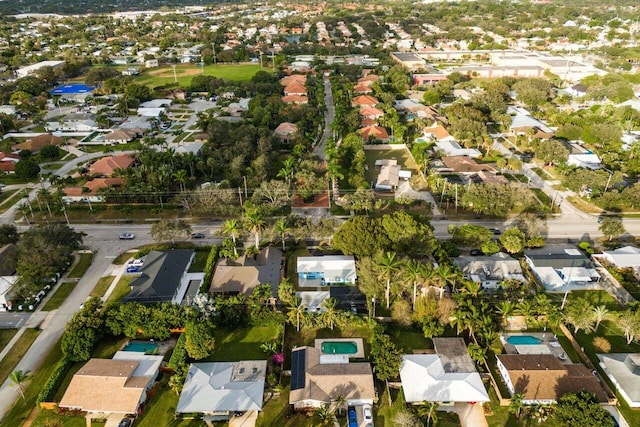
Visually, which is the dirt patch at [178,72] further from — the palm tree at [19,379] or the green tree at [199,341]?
the green tree at [199,341]

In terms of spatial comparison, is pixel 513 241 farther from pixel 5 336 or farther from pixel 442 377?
pixel 5 336

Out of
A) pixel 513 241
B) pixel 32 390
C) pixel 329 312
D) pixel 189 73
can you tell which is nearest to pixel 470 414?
pixel 329 312

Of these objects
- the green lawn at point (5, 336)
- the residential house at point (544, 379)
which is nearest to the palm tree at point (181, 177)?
the green lawn at point (5, 336)

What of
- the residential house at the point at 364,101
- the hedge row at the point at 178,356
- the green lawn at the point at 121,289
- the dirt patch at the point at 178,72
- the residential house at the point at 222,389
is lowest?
the green lawn at the point at 121,289

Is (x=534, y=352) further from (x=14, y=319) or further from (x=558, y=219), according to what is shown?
(x=14, y=319)

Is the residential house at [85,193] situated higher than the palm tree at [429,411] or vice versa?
the residential house at [85,193]

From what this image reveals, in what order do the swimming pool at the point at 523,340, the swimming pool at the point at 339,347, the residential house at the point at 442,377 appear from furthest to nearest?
the swimming pool at the point at 523,340 → the swimming pool at the point at 339,347 → the residential house at the point at 442,377

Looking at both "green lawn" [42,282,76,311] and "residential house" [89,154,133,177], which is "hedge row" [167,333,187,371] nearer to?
"green lawn" [42,282,76,311]

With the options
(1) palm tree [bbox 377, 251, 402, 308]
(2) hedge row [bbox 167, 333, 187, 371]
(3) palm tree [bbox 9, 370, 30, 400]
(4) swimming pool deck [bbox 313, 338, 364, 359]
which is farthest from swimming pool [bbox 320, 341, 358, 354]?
(3) palm tree [bbox 9, 370, 30, 400]
